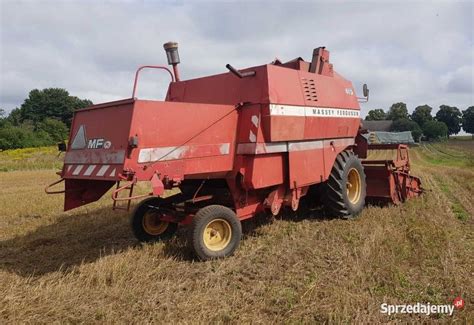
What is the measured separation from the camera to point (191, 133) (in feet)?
14.5

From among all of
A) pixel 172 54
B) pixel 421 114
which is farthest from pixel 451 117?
pixel 172 54

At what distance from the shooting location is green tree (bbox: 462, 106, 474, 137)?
88562mm

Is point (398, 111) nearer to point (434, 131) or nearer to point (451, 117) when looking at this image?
point (451, 117)

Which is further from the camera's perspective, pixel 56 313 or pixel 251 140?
pixel 251 140

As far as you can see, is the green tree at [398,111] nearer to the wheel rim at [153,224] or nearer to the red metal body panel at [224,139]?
the red metal body panel at [224,139]

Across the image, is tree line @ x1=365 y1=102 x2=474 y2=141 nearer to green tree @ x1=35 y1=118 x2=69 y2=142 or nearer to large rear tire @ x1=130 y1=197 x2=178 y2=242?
green tree @ x1=35 y1=118 x2=69 y2=142

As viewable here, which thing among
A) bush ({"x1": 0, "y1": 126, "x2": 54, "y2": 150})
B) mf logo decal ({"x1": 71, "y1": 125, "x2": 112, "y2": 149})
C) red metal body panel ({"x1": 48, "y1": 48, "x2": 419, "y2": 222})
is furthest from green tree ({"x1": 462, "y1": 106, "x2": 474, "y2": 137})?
mf logo decal ({"x1": 71, "y1": 125, "x2": 112, "y2": 149})

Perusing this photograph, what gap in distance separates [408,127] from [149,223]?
7275cm

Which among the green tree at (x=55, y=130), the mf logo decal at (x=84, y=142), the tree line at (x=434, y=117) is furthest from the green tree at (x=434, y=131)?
the mf logo decal at (x=84, y=142)

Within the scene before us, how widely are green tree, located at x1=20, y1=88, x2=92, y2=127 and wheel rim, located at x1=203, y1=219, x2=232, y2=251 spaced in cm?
7435

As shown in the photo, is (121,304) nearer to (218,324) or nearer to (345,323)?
(218,324)

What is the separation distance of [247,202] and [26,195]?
24.9 feet

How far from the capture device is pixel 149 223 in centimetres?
546

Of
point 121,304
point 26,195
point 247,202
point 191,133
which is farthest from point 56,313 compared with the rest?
point 26,195
